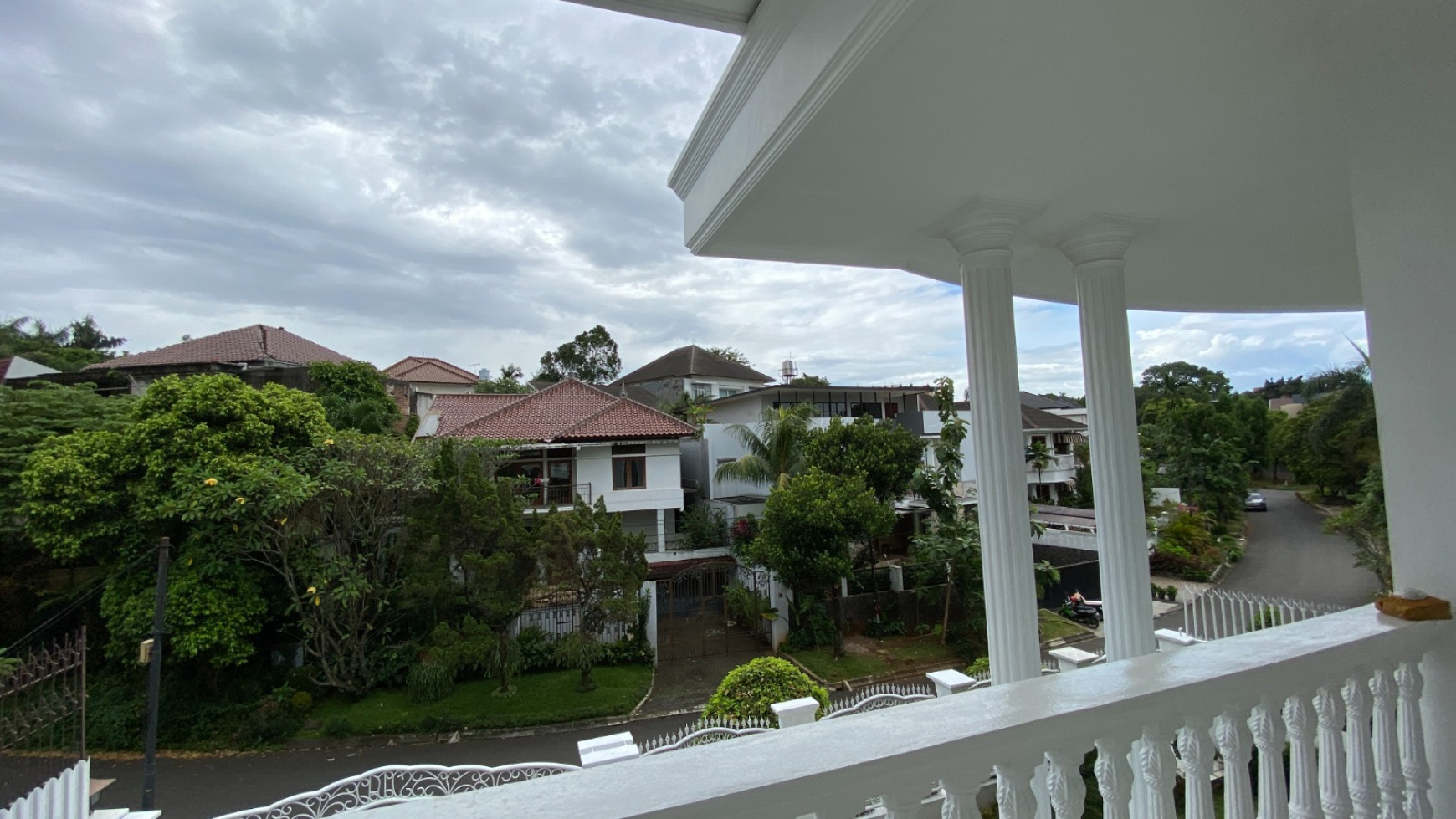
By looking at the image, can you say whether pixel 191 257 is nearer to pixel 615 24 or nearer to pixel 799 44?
pixel 615 24

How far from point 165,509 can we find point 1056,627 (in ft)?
37.3

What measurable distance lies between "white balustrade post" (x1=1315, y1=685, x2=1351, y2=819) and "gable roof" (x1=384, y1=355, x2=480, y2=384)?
21957 millimetres

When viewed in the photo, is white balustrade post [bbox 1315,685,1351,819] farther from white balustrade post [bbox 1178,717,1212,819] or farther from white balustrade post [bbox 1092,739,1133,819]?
white balustrade post [bbox 1092,739,1133,819]

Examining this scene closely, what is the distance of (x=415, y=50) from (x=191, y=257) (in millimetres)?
10653

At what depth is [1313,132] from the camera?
1.43m

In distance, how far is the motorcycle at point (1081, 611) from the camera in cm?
937

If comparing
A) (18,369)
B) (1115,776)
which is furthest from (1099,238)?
(18,369)

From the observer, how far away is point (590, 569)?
7.01 metres

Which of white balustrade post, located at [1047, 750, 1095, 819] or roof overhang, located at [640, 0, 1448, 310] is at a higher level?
roof overhang, located at [640, 0, 1448, 310]

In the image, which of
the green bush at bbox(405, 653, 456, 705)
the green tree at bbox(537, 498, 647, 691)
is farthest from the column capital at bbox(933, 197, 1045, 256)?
the green bush at bbox(405, 653, 456, 705)

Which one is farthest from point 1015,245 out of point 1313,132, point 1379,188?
point 1379,188

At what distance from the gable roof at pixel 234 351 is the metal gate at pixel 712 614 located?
9.36m

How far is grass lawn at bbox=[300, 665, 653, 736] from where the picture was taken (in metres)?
6.62

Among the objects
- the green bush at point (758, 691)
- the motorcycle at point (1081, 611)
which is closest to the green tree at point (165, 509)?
the green bush at point (758, 691)
